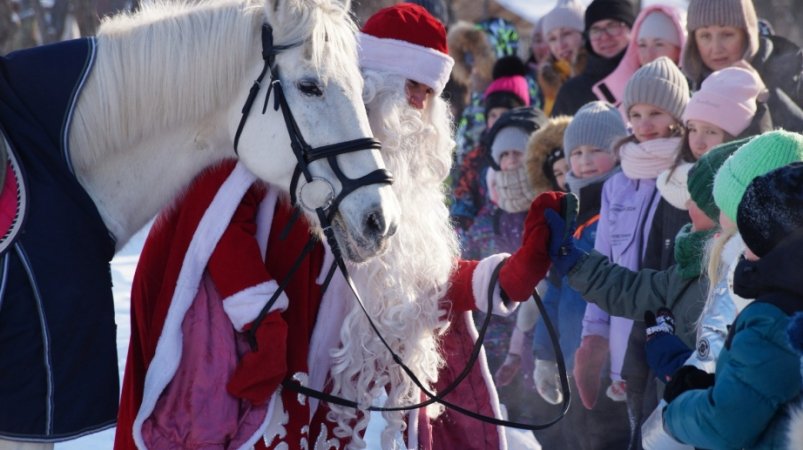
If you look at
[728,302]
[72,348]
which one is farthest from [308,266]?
[728,302]

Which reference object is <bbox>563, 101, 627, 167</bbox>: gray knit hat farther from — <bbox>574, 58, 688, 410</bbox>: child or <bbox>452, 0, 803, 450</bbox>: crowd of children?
<bbox>574, 58, 688, 410</bbox>: child

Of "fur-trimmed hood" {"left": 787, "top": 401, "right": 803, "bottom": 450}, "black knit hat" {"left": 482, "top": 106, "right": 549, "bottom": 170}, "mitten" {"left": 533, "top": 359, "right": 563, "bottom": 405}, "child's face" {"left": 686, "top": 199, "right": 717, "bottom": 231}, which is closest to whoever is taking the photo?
"fur-trimmed hood" {"left": 787, "top": 401, "right": 803, "bottom": 450}

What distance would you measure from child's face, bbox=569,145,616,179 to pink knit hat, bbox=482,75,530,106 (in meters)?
2.15

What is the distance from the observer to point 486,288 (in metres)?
3.12

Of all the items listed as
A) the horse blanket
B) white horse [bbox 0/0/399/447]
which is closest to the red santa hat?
white horse [bbox 0/0/399/447]

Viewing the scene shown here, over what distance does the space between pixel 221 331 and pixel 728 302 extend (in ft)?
4.22

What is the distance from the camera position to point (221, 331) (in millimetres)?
2805

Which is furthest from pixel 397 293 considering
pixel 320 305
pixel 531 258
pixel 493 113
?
pixel 493 113

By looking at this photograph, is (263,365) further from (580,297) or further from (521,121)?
(521,121)

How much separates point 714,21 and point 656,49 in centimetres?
79

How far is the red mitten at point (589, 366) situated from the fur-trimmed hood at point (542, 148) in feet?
3.37

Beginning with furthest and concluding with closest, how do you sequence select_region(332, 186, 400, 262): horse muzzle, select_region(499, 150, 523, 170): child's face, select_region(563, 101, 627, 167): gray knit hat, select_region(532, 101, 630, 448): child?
select_region(499, 150, 523, 170): child's face < select_region(563, 101, 627, 167): gray knit hat < select_region(532, 101, 630, 448): child < select_region(332, 186, 400, 262): horse muzzle

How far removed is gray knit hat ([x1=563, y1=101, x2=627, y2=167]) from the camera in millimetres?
4758

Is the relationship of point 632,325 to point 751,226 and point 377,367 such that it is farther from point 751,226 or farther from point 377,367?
point 751,226
